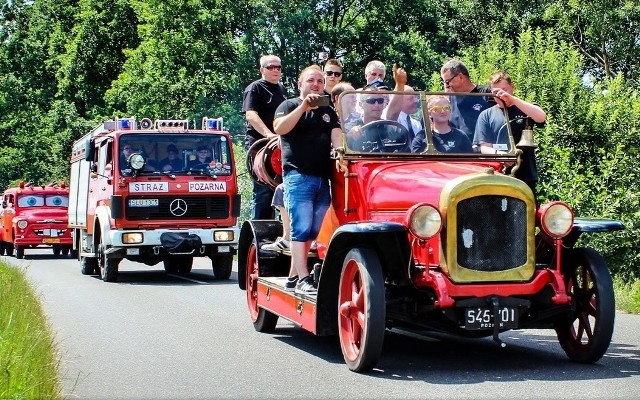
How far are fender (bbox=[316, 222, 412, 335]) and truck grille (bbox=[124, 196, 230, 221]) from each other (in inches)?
422

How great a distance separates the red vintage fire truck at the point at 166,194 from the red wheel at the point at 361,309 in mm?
10877

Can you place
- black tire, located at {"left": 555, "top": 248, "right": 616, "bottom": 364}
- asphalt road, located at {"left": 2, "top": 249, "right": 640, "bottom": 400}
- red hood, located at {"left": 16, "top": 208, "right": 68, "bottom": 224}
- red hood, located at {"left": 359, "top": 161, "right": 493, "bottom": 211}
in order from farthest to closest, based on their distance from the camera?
red hood, located at {"left": 16, "top": 208, "right": 68, "bottom": 224} < red hood, located at {"left": 359, "top": 161, "right": 493, "bottom": 211} < black tire, located at {"left": 555, "top": 248, "right": 616, "bottom": 364} < asphalt road, located at {"left": 2, "top": 249, "right": 640, "bottom": 400}

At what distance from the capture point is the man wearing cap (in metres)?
19.1

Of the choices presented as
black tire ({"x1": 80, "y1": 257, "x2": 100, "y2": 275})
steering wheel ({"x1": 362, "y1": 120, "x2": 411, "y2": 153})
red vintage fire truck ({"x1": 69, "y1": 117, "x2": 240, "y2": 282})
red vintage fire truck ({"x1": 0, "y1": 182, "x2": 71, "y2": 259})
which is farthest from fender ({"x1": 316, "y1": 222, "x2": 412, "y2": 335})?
red vintage fire truck ({"x1": 0, "y1": 182, "x2": 71, "y2": 259})

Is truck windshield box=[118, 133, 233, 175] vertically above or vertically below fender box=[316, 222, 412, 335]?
above

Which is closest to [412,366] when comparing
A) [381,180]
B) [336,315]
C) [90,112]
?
[336,315]

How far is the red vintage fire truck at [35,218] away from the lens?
31.4 meters

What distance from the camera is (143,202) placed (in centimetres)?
1902

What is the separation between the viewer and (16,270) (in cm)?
1938

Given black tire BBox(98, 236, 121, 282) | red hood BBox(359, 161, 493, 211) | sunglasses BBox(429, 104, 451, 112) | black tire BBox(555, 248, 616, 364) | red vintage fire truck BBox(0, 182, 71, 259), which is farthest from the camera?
red vintage fire truck BBox(0, 182, 71, 259)

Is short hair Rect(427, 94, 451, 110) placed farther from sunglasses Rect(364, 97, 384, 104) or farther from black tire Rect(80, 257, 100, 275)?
black tire Rect(80, 257, 100, 275)

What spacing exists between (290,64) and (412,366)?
98.1 ft

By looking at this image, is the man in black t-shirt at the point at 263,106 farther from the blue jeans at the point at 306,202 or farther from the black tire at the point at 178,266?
the black tire at the point at 178,266

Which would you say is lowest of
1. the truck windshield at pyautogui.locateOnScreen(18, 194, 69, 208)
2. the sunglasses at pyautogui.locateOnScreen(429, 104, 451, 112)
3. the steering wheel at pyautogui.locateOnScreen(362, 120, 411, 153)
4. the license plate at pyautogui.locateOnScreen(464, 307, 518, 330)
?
the license plate at pyautogui.locateOnScreen(464, 307, 518, 330)
